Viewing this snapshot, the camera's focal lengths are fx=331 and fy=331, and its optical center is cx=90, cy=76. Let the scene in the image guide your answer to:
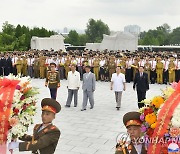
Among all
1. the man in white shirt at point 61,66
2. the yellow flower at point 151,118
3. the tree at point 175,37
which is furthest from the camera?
the tree at point 175,37

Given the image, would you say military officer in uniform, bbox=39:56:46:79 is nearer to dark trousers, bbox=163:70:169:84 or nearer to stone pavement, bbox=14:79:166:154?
stone pavement, bbox=14:79:166:154

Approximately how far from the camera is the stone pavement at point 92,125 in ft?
25.7

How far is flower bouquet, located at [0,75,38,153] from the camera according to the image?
13.9 ft

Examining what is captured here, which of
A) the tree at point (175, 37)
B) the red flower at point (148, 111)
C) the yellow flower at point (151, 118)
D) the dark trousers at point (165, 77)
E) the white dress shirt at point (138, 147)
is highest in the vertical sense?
the tree at point (175, 37)

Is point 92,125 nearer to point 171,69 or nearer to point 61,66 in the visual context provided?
point 171,69

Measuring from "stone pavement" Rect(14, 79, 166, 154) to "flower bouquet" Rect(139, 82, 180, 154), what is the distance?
12.2 ft

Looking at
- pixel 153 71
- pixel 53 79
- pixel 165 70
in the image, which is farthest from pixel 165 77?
pixel 53 79

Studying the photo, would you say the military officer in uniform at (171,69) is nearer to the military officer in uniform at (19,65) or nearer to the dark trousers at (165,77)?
the dark trousers at (165,77)

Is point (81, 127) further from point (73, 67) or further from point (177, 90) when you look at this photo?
point (177, 90)

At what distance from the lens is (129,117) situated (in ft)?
13.7

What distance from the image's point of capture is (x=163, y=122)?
3.72 metres

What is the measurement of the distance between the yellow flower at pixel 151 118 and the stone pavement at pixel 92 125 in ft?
12.3

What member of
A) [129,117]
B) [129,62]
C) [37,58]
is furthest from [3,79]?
[37,58]

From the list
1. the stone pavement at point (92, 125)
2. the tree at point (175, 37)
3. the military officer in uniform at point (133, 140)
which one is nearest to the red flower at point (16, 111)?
the military officer in uniform at point (133, 140)
